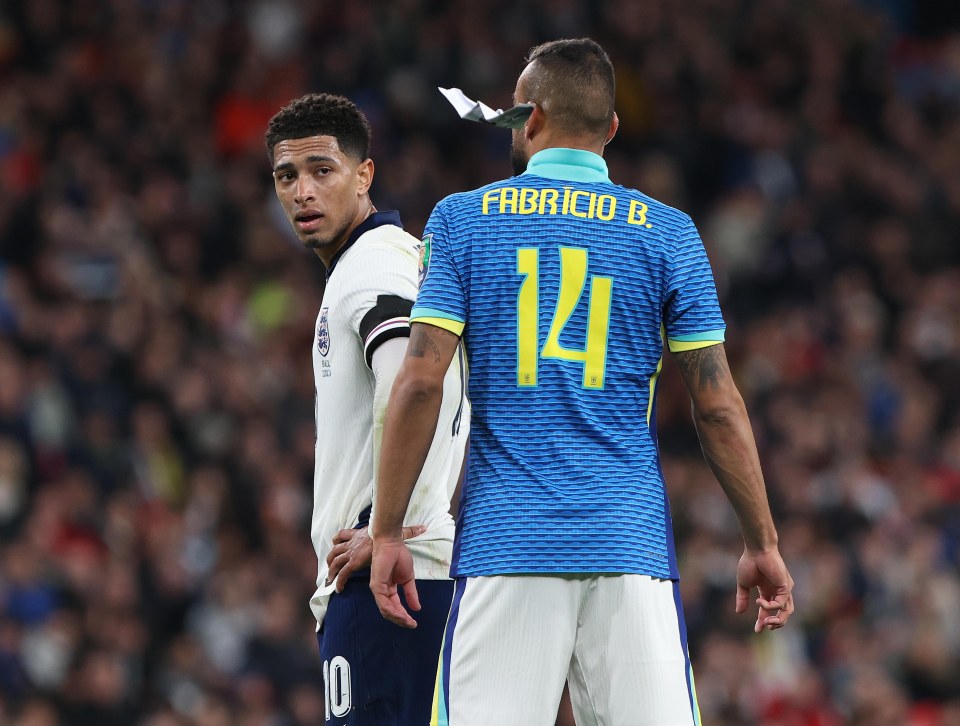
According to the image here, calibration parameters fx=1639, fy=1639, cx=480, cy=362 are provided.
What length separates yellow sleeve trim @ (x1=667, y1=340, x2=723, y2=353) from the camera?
4.36 metres

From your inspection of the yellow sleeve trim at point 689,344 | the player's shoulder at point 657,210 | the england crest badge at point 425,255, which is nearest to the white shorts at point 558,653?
the yellow sleeve trim at point 689,344

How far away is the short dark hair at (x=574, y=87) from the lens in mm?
4441

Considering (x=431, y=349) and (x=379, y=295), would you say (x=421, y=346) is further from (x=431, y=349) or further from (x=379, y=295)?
(x=379, y=295)

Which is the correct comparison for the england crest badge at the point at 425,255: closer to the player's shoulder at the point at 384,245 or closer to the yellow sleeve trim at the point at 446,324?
the yellow sleeve trim at the point at 446,324

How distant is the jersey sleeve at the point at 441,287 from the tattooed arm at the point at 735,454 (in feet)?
2.02

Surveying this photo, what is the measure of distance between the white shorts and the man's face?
1.49m

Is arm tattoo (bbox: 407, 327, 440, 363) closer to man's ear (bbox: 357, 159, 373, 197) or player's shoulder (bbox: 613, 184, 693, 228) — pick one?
player's shoulder (bbox: 613, 184, 693, 228)

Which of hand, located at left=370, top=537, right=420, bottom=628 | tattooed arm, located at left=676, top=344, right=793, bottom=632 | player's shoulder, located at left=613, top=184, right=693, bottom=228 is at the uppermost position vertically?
player's shoulder, located at left=613, top=184, right=693, bottom=228

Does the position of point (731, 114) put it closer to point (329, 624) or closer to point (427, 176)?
point (427, 176)

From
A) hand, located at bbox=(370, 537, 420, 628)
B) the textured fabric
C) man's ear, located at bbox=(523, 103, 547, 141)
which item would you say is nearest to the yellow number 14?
the textured fabric

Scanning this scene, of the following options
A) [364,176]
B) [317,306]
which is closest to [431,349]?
[364,176]

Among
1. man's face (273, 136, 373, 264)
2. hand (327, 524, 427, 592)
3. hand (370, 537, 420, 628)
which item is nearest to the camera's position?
hand (370, 537, 420, 628)

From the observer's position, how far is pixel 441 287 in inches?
169

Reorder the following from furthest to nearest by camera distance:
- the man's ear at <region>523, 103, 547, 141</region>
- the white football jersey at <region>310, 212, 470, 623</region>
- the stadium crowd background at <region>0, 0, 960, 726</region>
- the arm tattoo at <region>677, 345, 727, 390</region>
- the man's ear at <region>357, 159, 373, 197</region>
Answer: the stadium crowd background at <region>0, 0, 960, 726</region>
the man's ear at <region>357, 159, 373, 197</region>
the white football jersey at <region>310, 212, 470, 623</region>
the man's ear at <region>523, 103, 547, 141</region>
the arm tattoo at <region>677, 345, 727, 390</region>
